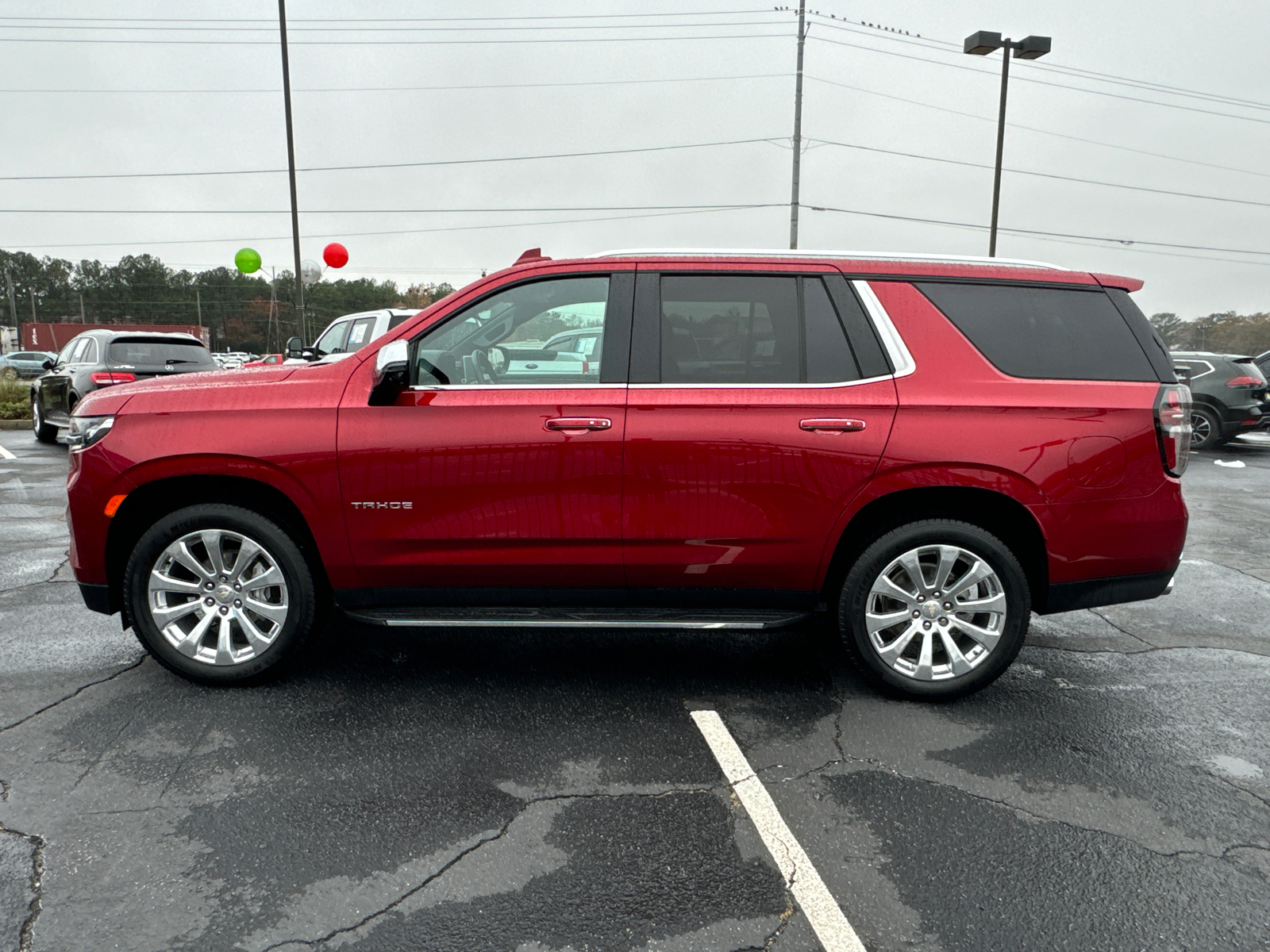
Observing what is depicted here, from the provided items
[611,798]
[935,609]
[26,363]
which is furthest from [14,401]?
[26,363]

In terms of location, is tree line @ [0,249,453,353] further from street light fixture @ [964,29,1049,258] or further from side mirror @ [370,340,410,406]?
side mirror @ [370,340,410,406]

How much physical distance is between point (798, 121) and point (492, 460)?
22.2 metres

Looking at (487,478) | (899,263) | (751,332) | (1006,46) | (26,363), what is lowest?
(26,363)

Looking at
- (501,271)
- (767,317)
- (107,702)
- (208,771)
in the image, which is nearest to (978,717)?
(767,317)

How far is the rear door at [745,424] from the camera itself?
358cm

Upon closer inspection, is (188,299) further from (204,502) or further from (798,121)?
(204,502)

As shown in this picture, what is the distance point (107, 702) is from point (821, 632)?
352 centimetres

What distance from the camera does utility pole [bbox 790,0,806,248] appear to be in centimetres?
2238

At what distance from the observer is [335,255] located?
17141 mm

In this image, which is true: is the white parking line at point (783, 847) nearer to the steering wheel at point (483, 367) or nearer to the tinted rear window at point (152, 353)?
the steering wheel at point (483, 367)

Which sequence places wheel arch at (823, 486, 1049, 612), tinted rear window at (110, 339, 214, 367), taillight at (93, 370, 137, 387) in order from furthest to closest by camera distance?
tinted rear window at (110, 339, 214, 367), taillight at (93, 370, 137, 387), wheel arch at (823, 486, 1049, 612)

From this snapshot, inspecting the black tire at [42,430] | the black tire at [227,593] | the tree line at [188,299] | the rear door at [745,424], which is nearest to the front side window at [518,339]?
the rear door at [745,424]

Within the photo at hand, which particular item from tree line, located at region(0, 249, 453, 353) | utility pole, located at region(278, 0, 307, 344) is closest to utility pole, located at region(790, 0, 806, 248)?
utility pole, located at region(278, 0, 307, 344)

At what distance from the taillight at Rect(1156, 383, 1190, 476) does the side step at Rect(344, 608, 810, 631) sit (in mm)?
1664
